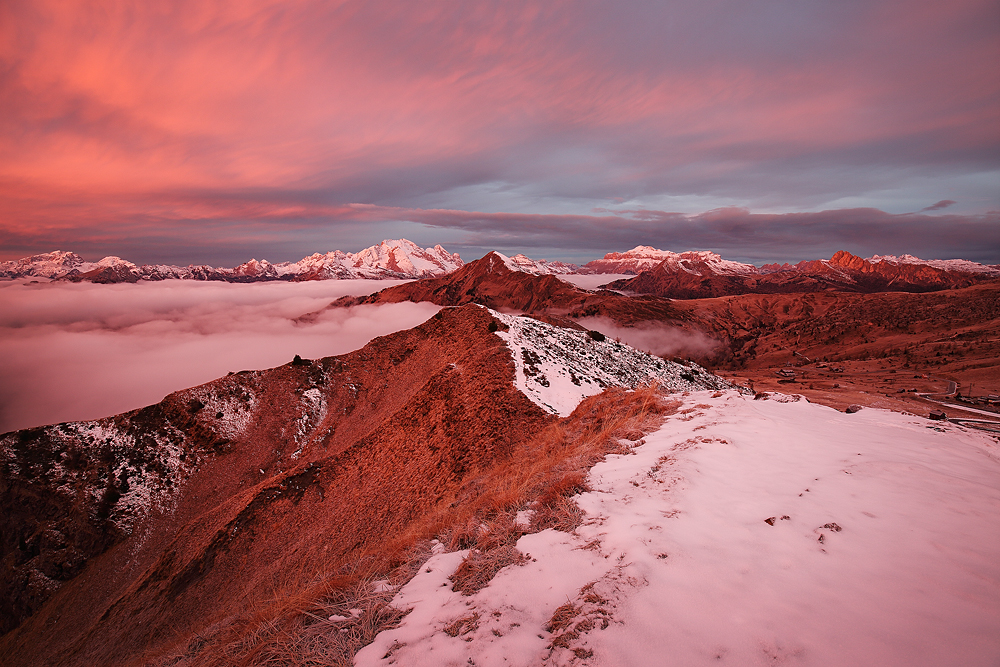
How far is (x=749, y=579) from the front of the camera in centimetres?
359

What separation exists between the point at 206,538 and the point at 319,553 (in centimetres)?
1323

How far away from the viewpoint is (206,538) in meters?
26.4

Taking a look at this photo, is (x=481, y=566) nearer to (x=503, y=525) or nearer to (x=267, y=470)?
(x=503, y=525)

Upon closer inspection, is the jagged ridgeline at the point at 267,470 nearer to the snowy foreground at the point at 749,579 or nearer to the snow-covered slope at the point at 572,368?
the snow-covered slope at the point at 572,368

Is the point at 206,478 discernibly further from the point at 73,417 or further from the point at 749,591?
the point at 73,417

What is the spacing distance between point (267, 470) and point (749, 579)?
46.2 metres

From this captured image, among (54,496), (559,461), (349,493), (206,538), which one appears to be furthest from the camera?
(54,496)

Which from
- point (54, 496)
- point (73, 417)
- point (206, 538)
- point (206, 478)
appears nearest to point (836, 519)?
point (206, 538)

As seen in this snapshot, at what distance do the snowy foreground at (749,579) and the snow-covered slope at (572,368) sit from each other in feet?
50.3

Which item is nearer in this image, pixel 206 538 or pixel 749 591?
pixel 749 591

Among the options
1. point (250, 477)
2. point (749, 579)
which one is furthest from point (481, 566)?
point (250, 477)

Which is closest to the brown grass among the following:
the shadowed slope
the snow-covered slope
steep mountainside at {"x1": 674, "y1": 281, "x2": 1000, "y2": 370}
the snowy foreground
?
the snowy foreground

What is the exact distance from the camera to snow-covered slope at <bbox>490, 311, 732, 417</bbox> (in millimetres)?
23444

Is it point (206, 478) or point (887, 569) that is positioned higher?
point (887, 569)
